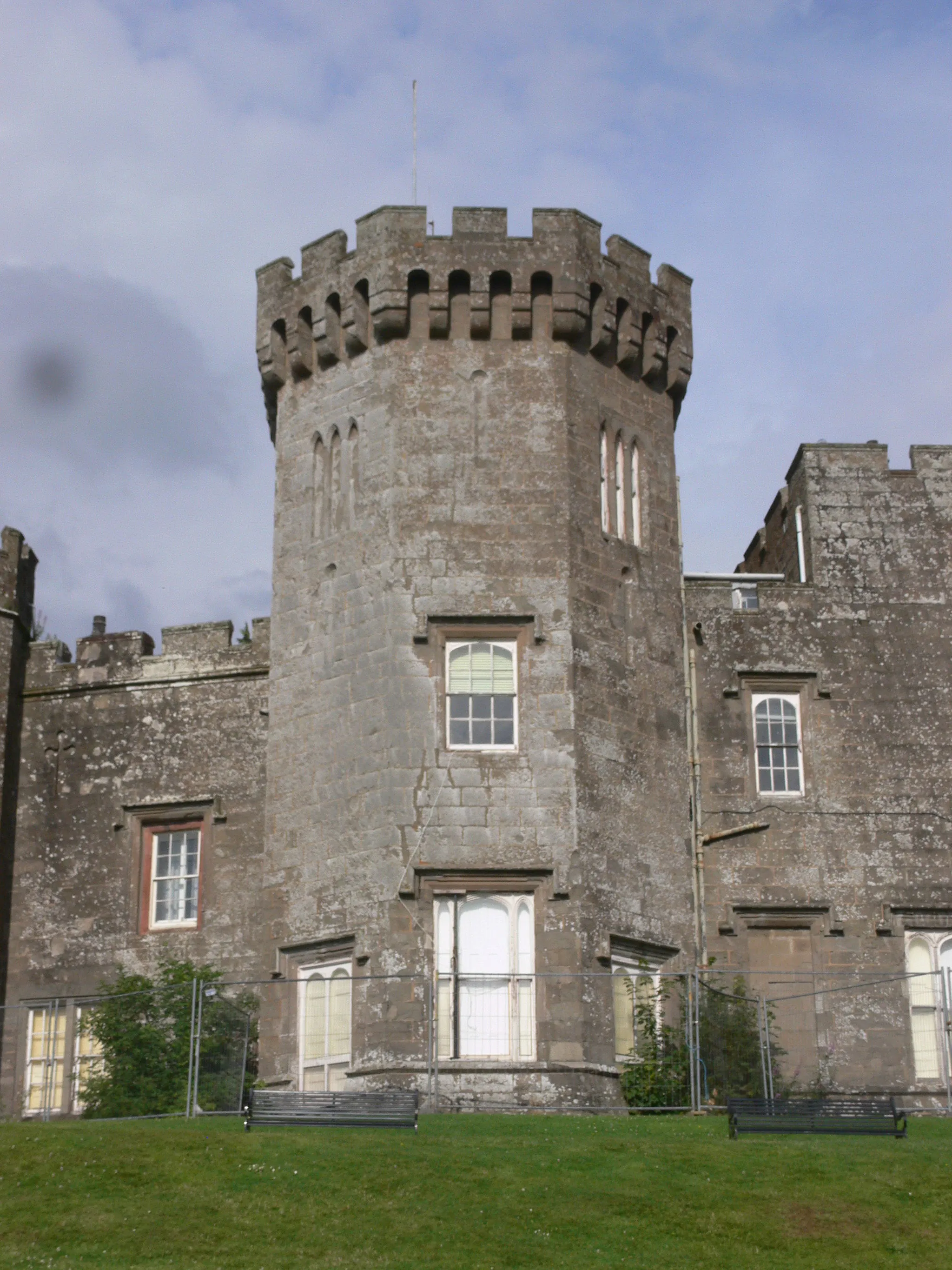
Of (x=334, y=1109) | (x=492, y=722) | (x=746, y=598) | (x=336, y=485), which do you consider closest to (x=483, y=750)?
(x=492, y=722)

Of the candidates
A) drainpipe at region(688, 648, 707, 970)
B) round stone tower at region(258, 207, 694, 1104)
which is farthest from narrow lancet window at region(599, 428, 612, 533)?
drainpipe at region(688, 648, 707, 970)

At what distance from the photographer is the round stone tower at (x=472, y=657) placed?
22156 mm

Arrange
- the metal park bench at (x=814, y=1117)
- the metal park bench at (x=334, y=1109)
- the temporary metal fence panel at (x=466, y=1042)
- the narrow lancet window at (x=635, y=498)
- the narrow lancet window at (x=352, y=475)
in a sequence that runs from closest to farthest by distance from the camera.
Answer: the metal park bench at (x=334, y=1109), the metal park bench at (x=814, y=1117), the temporary metal fence panel at (x=466, y=1042), the narrow lancet window at (x=352, y=475), the narrow lancet window at (x=635, y=498)

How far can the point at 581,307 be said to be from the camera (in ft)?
81.2

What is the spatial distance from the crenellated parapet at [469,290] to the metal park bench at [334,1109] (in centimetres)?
1061

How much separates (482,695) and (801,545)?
6921 millimetres

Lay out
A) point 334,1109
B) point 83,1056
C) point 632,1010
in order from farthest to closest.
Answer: point 83,1056
point 632,1010
point 334,1109

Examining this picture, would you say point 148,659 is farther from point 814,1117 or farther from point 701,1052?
point 814,1117

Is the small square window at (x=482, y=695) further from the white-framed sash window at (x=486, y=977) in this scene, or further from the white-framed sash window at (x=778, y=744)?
the white-framed sash window at (x=778, y=744)

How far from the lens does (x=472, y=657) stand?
77.4ft

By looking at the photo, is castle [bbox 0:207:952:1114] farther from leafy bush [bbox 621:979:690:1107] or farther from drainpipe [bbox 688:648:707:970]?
leafy bush [bbox 621:979:690:1107]

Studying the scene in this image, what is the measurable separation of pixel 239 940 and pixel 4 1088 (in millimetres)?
3998

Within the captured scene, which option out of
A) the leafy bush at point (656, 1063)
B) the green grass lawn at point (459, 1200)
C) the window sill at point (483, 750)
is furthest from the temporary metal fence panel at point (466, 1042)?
the green grass lawn at point (459, 1200)

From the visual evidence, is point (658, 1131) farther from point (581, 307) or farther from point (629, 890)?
point (581, 307)
